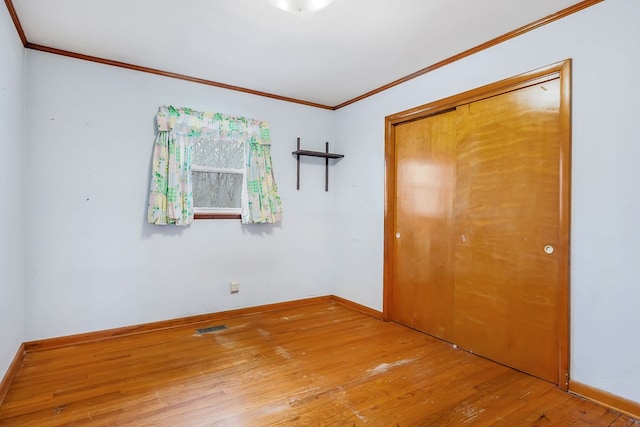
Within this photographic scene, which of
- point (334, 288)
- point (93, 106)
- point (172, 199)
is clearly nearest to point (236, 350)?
point (172, 199)

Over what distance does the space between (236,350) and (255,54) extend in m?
2.46

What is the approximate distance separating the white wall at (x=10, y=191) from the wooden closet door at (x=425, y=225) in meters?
3.06

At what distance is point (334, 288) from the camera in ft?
13.9

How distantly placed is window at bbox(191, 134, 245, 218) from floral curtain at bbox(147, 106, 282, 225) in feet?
0.23

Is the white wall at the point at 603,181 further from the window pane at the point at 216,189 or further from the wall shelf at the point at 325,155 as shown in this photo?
the window pane at the point at 216,189

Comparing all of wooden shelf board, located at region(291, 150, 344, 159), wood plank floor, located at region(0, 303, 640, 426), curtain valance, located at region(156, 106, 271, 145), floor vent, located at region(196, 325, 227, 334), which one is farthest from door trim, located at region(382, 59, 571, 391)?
floor vent, located at region(196, 325, 227, 334)

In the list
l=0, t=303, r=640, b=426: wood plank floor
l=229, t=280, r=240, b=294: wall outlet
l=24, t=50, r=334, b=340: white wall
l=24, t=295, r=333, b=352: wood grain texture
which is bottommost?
l=0, t=303, r=640, b=426: wood plank floor

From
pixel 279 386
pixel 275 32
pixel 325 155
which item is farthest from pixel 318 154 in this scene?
pixel 279 386

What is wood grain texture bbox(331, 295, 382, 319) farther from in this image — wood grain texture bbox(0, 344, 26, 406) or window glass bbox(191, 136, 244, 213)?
wood grain texture bbox(0, 344, 26, 406)

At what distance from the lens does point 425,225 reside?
3.13 meters

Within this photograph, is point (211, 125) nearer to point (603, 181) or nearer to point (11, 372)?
point (11, 372)

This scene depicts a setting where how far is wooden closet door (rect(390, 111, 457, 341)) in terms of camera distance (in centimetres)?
291

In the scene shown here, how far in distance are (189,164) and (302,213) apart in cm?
143

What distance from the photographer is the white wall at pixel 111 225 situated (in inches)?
106
